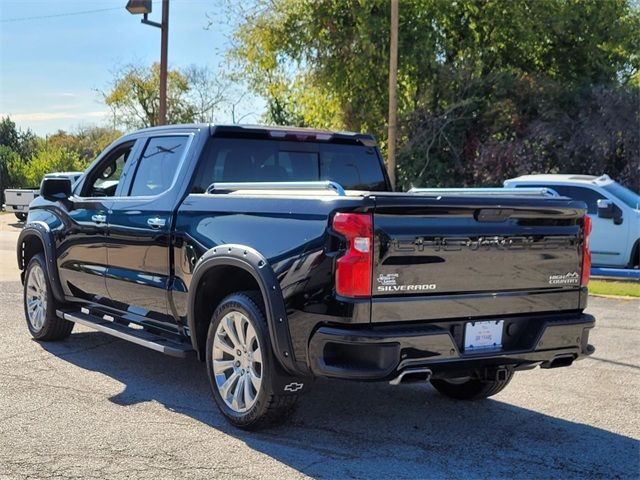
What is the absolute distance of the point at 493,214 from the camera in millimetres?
4578

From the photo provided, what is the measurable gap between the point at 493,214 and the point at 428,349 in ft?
2.96

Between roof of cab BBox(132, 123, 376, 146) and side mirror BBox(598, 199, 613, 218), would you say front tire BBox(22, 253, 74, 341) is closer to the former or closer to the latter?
roof of cab BBox(132, 123, 376, 146)

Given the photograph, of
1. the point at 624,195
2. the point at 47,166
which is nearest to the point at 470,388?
the point at 624,195

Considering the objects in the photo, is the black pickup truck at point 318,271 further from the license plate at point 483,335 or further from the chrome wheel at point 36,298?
the chrome wheel at point 36,298

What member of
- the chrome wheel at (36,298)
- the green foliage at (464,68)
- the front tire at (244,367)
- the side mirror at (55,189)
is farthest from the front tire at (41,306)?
the green foliage at (464,68)

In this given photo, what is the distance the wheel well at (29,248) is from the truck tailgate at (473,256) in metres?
4.61

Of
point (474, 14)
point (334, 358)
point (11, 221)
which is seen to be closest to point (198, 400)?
point (334, 358)

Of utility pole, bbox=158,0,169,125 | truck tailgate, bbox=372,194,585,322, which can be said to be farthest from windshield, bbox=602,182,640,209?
utility pole, bbox=158,0,169,125

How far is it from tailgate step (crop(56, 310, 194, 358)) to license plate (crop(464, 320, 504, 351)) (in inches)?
78.7

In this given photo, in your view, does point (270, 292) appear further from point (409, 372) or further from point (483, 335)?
point (483, 335)

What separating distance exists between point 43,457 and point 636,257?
11832 millimetres

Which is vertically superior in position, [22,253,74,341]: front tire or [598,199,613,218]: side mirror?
[598,199,613,218]: side mirror

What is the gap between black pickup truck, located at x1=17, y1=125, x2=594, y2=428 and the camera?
13.8 ft

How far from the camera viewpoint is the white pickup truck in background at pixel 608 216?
1362 cm
